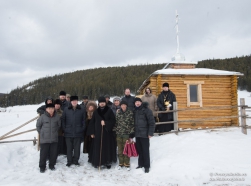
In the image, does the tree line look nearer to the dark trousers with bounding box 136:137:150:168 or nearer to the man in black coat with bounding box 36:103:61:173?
the dark trousers with bounding box 136:137:150:168

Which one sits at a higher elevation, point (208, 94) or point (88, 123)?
point (208, 94)

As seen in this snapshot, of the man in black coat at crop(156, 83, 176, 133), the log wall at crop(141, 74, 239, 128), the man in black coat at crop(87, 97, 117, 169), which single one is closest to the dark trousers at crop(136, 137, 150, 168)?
the man in black coat at crop(87, 97, 117, 169)

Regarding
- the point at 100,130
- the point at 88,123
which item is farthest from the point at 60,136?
the point at 100,130

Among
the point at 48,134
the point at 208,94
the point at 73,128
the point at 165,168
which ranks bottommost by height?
the point at 165,168

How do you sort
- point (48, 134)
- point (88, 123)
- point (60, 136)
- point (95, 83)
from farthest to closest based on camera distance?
1. point (95, 83)
2. point (60, 136)
3. point (88, 123)
4. point (48, 134)

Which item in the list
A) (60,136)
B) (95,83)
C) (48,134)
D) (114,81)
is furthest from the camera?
(114,81)

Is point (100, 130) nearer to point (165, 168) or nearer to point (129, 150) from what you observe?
point (129, 150)

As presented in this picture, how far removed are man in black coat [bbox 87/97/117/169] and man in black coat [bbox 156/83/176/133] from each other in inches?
100

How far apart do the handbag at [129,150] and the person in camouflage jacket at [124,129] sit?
11cm

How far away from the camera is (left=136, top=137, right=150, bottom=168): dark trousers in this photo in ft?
15.9

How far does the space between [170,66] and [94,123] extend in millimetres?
8542

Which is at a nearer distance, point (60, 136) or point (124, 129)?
point (124, 129)

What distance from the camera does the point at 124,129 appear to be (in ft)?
16.5

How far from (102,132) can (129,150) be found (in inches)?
31.3
